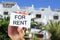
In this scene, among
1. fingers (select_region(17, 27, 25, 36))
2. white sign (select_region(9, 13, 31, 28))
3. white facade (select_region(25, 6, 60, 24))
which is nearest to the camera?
white sign (select_region(9, 13, 31, 28))

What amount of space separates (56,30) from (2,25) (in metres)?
7.28

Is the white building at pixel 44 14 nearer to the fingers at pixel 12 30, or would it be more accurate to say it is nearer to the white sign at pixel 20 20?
the fingers at pixel 12 30

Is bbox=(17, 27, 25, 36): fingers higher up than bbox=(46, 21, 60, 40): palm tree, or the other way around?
bbox=(17, 27, 25, 36): fingers

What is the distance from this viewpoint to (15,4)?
127 feet

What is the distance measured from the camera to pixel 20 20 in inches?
388

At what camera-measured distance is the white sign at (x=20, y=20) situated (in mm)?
9694

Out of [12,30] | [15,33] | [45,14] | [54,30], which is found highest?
[45,14]

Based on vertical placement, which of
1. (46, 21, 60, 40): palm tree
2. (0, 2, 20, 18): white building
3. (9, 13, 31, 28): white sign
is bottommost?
(46, 21, 60, 40): palm tree

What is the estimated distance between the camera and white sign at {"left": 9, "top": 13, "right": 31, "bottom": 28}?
969 cm

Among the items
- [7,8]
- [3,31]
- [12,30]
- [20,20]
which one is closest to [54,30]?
[3,31]

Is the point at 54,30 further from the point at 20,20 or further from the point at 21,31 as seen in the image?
the point at 20,20

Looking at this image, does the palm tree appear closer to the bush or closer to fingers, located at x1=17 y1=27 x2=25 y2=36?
the bush

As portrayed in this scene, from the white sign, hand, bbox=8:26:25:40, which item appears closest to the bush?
hand, bbox=8:26:25:40

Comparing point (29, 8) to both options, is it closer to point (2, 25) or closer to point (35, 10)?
point (35, 10)
